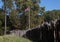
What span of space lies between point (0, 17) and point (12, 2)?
10.9 ft

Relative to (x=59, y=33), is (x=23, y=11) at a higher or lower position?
higher

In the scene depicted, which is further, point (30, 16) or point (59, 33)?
point (30, 16)

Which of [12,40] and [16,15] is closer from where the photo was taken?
[12,40]

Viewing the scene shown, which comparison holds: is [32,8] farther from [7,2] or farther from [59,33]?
[59,33]

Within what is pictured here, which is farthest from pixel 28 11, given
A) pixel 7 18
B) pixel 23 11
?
pixel 7 18

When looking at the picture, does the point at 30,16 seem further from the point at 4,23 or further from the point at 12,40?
the point at 12,40

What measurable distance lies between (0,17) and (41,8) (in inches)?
296

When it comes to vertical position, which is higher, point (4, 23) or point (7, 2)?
point (7, 2)

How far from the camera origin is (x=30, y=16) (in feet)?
144

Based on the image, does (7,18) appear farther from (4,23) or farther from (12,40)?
(12,40)

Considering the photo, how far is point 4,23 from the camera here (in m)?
43.7

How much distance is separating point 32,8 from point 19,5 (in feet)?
8.20

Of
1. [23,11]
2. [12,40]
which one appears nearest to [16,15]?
[23,11]

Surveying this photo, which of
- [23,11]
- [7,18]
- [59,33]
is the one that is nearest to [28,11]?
[23,11]
